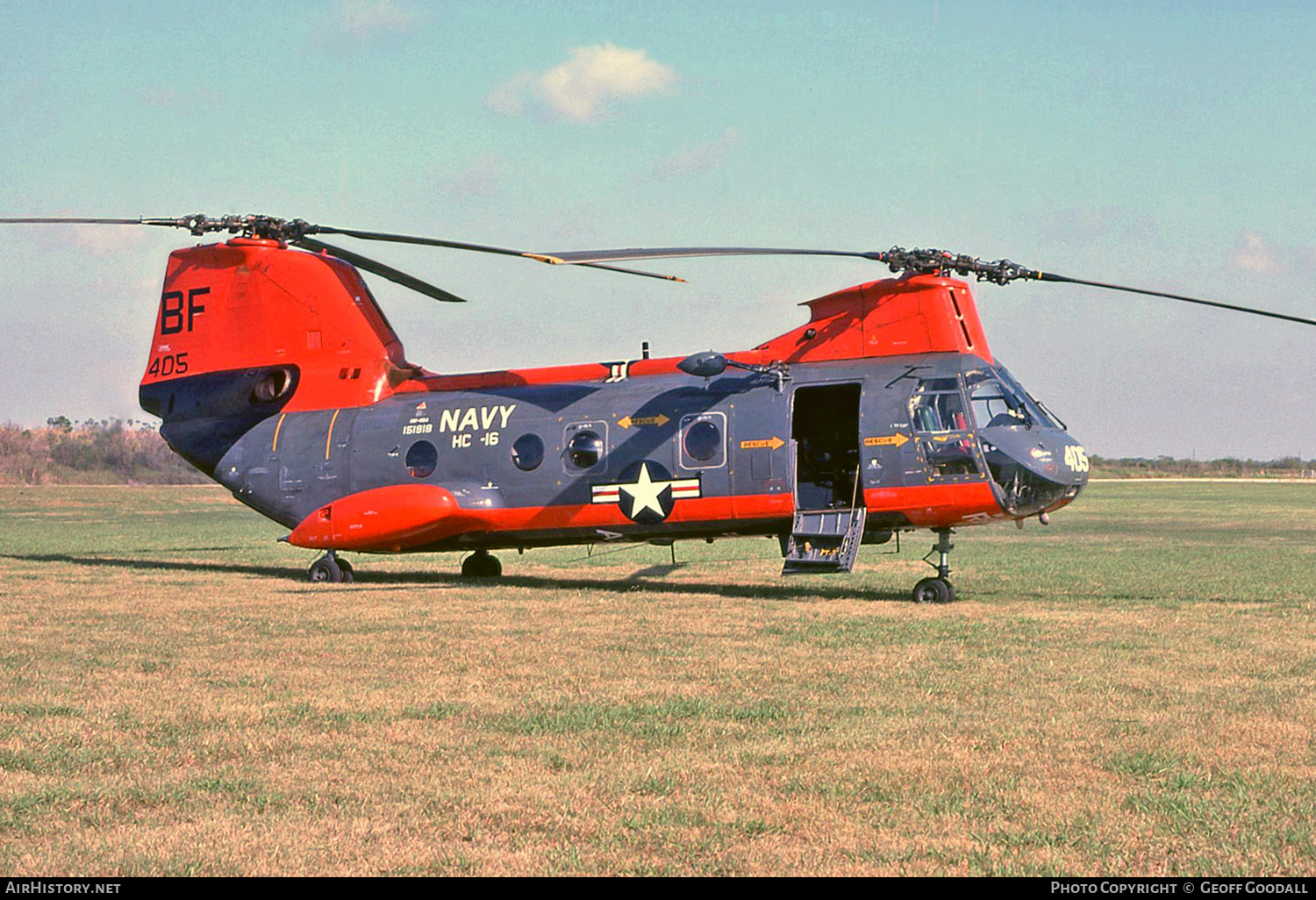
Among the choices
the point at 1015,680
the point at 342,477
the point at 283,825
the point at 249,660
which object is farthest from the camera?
the point at 342,477

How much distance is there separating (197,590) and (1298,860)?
59.2ft

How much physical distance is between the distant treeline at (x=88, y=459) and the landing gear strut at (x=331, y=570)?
257 feet

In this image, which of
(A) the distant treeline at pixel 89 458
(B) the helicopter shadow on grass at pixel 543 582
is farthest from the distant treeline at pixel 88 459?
(B) the helicopter shadow on grass at pixel 543 582

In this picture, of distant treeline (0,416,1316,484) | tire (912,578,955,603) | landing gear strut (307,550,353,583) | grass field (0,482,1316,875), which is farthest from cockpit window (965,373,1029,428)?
distant treeline (0,416,1316,484)

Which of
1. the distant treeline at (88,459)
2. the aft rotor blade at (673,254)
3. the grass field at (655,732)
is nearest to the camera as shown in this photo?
the grass field at (655,732)

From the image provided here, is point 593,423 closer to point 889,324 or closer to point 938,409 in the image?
point 889,324

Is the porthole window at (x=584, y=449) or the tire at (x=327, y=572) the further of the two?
the tire at (x=327, y=572)

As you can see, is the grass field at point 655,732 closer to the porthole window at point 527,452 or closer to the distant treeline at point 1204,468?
the porthole window at point 527,452

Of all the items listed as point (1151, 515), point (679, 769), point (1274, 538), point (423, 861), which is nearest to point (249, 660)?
point (679, 769)

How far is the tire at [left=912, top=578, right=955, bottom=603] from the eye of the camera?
19.4 meters

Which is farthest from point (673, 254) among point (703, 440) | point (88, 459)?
point (88, 459)

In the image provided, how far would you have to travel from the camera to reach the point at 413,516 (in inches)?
878

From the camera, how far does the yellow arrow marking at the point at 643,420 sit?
840 inches

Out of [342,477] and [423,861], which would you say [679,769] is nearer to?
[423,861]
